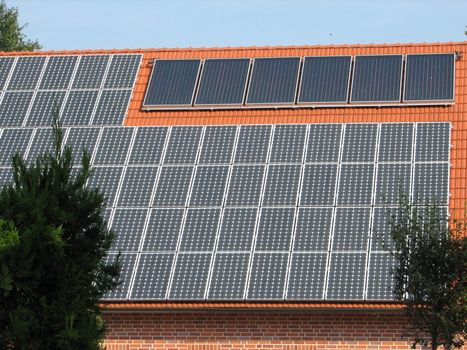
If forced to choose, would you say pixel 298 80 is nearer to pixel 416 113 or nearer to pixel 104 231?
pixel 416 113

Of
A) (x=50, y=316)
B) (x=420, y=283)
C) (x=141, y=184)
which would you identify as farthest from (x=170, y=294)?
(x=50, y=316)

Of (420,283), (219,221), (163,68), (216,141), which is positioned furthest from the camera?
(163,68)

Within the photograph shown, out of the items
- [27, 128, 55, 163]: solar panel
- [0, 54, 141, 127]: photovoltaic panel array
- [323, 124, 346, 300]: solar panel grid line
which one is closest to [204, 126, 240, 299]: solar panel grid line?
[323, 124, 346, 300]: solar panel grid line

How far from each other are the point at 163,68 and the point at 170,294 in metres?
8.38

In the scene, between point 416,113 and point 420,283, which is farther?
point 416,113

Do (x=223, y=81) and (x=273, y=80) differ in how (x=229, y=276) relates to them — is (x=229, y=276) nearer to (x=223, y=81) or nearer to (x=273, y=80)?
(x=273, y=80)

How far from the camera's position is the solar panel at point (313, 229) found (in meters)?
29.7

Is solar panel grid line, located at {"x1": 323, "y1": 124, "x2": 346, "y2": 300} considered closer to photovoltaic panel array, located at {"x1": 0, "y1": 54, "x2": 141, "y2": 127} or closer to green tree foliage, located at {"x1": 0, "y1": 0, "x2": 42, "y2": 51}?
photovoltaic panel array, located at {"x1": 0, "y1": 54, "x2": 141, "y2": 127}

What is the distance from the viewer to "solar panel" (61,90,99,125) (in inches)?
1343

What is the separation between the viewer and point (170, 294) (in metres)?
29.2

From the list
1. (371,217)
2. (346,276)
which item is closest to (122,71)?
(371,217)

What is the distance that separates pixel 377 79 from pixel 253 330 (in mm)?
8083

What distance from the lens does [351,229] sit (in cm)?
2984

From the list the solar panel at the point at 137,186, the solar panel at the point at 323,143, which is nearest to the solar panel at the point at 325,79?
the solar panel at the point at 323,143
